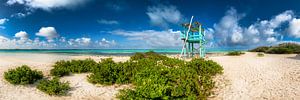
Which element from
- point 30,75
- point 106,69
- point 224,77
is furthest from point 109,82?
point 224,77

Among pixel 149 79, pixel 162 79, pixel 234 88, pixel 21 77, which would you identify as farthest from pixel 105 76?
pixel 234 88

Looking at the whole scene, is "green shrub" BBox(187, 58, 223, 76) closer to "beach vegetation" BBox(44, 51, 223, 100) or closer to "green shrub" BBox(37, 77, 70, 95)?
"beach vegetation" BBox(44, 51, 223, 100)

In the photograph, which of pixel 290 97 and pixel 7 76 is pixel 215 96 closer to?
pixel 290 97

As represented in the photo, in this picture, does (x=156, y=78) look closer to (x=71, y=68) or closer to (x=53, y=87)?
(x=53, y=87)

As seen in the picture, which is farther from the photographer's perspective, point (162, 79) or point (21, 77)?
point (21, 77)

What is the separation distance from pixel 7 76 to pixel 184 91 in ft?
29.4

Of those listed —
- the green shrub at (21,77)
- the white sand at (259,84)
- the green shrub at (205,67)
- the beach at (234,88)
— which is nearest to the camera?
the white sand at (259,84)

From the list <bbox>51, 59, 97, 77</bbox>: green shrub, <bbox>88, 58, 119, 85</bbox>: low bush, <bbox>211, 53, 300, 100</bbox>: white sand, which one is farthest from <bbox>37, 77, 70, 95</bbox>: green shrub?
<bbox>211, 53, 300, 100</bbox>: white sand

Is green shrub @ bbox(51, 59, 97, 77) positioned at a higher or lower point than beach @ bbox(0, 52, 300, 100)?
higher

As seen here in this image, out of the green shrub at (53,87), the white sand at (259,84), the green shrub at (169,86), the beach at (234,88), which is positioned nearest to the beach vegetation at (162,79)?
the green shrub at (169,86)

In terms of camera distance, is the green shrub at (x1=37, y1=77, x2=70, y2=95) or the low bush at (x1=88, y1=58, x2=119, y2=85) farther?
the low bush at (x1=88, y1=58, x2=119, y2=85)

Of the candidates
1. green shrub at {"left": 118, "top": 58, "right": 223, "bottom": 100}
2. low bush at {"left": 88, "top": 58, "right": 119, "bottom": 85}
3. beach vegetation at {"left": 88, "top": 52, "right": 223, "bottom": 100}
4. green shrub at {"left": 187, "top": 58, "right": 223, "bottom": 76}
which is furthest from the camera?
green shrub at {"left": 187, "top": 58, "right": 223, "bottom": 76}

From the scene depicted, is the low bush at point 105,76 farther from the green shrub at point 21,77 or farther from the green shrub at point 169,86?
the green shrub at point 21,77

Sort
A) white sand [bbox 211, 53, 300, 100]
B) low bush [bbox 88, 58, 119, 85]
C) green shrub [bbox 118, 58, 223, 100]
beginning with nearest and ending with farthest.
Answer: green shrub [bbox 118, 58, 223, 100] → white sand [bbox 211, 53, 300, 100] → low bush [bbox 88, 58, 119, 85]
